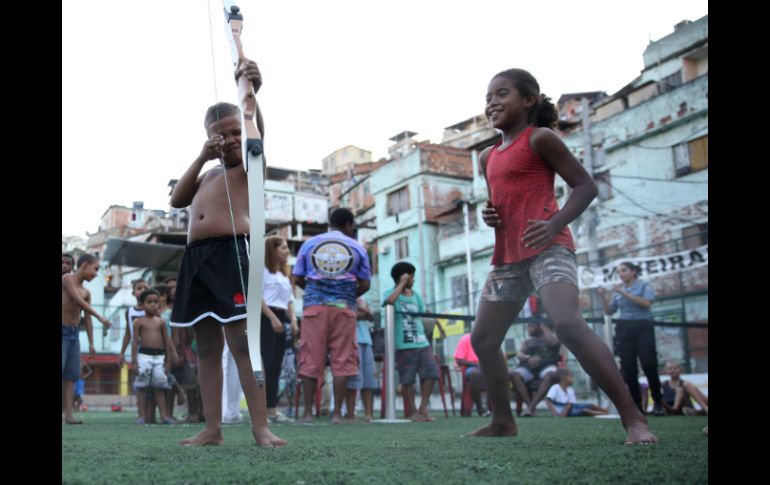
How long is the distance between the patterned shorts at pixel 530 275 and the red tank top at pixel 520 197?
4 cm

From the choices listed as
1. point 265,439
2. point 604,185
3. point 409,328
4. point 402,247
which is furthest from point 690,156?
point 265,439

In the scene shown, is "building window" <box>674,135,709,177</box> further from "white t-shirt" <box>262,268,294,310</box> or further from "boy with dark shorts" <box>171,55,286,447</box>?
"boy with dark shorts" <box>171,55,286,447</box>

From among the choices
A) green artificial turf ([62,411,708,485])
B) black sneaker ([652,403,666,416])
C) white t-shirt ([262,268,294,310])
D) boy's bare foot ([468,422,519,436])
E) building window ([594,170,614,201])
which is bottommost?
black sneaker ([652,403,666,416])

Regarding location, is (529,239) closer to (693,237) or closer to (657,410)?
(657,410)

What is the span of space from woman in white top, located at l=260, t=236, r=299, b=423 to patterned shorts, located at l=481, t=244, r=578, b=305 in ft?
10.1

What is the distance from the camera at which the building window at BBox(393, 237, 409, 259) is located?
38.1 metres

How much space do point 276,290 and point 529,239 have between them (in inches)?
160

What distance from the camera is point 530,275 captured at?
3.47m

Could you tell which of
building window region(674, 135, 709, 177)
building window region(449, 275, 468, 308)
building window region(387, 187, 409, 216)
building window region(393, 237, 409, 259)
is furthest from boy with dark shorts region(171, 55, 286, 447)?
building window region(387, 187, 409, 216)

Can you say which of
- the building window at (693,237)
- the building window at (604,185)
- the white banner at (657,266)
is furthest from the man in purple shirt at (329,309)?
the building window at (604,185)

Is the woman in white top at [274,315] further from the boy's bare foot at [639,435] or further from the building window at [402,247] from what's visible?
the building window at [402,247]

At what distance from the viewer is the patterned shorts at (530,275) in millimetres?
3330

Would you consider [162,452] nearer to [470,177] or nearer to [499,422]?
[499,422]
